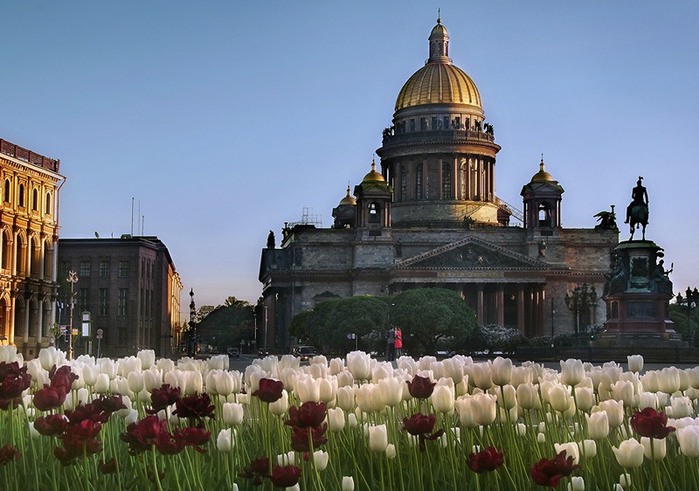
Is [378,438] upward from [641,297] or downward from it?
downward

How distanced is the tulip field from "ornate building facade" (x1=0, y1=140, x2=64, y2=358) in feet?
222

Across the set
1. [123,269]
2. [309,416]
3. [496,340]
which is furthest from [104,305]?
[309,416]

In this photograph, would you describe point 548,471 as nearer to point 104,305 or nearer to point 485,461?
point 485,461

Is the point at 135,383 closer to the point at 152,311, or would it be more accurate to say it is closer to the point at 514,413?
the point at 514,413

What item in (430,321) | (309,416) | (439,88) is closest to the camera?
(309,416)

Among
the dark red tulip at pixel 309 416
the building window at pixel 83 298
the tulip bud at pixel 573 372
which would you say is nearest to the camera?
the dark red tulip at pixel 309 416

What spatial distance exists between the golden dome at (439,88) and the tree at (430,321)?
50.7 metres

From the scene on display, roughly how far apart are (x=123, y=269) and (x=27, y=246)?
38.4 meters

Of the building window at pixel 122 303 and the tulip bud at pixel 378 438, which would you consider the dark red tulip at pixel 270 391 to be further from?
the building window at pixel 122 303

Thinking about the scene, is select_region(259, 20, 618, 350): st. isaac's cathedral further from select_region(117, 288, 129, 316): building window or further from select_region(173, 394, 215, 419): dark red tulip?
select_region(173, 394, 215, 419): dark red tulip

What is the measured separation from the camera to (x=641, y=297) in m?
55.7

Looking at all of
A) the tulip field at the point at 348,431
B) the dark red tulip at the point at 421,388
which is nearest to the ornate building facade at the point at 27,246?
the tulip field at the point at 348,431

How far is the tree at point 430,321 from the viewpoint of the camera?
97.9 meters

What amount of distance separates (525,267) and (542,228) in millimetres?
8336
